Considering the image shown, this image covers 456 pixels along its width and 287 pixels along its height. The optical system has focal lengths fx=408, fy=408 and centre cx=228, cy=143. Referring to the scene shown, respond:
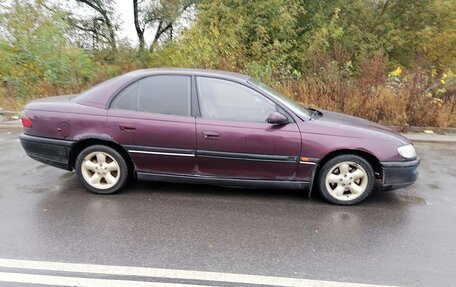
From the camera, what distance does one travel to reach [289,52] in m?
16.8

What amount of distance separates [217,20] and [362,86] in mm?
8128

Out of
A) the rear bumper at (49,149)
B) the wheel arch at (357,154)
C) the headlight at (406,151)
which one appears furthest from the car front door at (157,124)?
the headlight at (406,151)

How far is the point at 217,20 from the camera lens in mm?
16047

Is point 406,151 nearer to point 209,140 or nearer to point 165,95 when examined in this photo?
point 209,140

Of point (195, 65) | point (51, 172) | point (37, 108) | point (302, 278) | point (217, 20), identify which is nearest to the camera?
point (302, 278)

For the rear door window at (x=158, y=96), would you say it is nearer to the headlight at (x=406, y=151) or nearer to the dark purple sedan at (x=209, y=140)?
the dark purple sedan at (x=209, y=140)

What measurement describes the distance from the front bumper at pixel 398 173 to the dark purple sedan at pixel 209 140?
12 millimetres

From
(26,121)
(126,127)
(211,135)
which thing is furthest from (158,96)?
(26,121)

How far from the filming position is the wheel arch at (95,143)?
4882 mm

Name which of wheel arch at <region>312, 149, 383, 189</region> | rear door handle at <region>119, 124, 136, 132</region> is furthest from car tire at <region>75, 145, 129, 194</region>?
wheel arch at <region>312, 149, 383, 189</region>

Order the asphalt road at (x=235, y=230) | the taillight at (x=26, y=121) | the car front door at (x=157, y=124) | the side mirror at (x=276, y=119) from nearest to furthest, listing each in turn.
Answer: the asphalt road at (x=235, y=230)
the side mirror at (x=276, y=119)
the car front door at (x=157, y=124)
the taillight at (x=26, y=121)

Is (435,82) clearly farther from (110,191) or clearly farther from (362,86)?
(110,191)

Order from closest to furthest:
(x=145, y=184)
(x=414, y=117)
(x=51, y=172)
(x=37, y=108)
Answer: (x=37, y=108) → (x=145, y=184) → (x=51, y=172) → (x=414, y=117)

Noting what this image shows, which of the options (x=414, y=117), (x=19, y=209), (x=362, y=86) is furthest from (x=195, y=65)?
(x=19, y=209)
